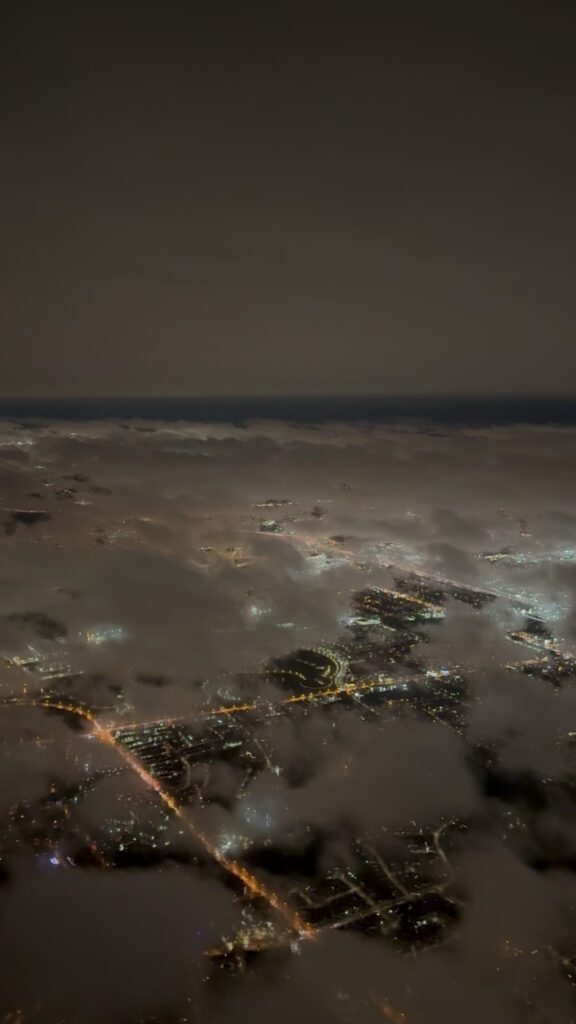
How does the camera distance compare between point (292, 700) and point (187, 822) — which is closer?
point (187, 822)

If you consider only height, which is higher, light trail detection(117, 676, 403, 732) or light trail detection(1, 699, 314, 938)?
light trail detection(117, 676, 403, 732)

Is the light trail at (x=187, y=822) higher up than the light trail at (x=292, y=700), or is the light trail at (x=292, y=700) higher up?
the light trail at (x=292, y=700)

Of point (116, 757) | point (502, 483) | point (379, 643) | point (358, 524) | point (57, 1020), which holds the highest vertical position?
point (502, 483)

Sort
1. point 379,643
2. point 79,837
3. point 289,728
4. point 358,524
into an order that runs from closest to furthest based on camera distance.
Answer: point 79,837 → point 289,728 → point 379,643 → point 358,524

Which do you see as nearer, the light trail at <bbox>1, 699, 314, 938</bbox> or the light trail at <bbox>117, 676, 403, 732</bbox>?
the light trail at <bbox>1, 699, 314, 938</bbox>

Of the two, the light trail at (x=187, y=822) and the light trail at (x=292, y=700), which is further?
the light trail at (x=292, y=700)

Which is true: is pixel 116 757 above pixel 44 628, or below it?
below

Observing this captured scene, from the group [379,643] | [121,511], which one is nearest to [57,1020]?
[379,643]

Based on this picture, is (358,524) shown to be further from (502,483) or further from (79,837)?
(79,837)

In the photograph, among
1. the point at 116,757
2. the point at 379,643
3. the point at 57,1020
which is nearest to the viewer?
the point at 57,1020

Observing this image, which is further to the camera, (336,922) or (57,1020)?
(336,922)

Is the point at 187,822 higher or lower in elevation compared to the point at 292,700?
lower
